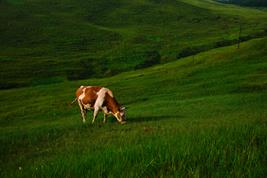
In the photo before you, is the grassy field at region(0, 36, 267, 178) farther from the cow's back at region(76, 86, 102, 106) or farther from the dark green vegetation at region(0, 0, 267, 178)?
the cow's back at region(76, 86, 102, 106)

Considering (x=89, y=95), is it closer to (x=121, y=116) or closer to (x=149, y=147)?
(x=121, y=116)

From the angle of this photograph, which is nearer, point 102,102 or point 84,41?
point 102,102

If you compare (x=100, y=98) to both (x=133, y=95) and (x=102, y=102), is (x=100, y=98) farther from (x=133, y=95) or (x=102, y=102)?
(x=133, y=95)

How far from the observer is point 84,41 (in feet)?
529

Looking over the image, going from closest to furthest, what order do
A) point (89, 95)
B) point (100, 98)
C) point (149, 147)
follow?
1. point (149, 147)
2. point (100, 98)
3. point (89, 95)

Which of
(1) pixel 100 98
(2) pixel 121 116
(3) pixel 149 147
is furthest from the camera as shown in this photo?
(1) pixel 100 98

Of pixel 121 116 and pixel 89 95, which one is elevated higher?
pixel 89 95

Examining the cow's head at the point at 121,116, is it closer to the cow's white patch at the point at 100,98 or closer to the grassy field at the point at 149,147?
the grassy field at the point at 149,147

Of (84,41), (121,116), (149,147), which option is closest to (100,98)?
(121,116)

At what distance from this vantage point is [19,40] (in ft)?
505

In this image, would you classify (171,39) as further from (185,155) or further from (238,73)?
(185,155)

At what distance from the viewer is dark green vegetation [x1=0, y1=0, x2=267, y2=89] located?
389 feet

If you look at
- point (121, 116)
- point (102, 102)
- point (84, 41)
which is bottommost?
point (84, 41)

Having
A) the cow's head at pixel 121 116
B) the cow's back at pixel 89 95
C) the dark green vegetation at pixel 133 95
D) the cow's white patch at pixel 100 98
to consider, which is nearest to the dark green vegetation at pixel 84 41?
the dark green vegetation at pixel 133 95
